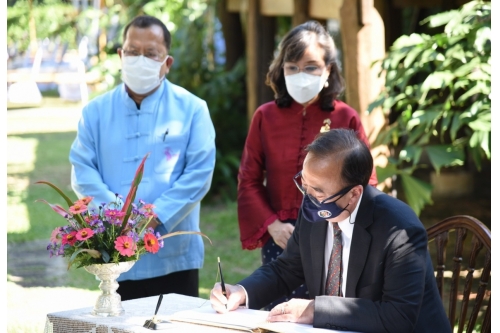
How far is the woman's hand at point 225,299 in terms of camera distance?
2924 mm

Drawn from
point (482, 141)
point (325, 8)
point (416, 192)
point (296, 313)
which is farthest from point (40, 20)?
point (296, 313)

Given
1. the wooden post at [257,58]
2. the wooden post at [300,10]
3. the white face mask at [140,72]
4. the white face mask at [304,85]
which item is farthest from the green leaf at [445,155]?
the wooden post at [257,58]

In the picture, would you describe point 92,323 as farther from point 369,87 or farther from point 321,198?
point 369,87

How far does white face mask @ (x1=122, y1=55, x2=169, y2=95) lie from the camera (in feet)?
13.3

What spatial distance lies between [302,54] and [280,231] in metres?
0.88

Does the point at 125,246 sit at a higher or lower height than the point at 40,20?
lower

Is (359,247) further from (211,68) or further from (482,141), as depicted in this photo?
(211,68)

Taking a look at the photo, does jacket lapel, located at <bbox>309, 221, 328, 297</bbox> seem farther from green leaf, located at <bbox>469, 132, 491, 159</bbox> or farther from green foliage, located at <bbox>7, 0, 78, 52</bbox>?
green foliage, located at <bbox>7, 0, 78, 52</bbox>

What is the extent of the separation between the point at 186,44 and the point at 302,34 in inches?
267

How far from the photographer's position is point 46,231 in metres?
9.44

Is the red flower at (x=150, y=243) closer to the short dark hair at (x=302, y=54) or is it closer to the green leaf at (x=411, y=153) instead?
the short dark hair at (x=302, y=54)

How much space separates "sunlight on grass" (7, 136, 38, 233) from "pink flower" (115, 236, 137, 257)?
272 inches

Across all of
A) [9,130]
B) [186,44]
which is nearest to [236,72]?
[186,44]

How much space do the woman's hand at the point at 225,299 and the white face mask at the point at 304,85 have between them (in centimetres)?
128
